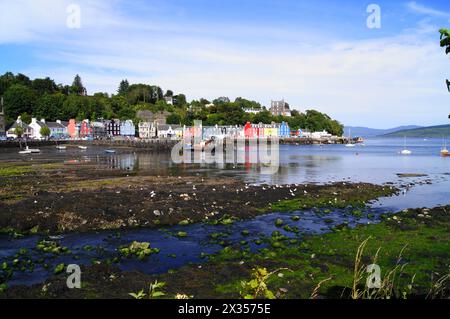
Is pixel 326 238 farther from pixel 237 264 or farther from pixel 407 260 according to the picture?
pixel 237 264

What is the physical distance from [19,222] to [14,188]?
15.8m

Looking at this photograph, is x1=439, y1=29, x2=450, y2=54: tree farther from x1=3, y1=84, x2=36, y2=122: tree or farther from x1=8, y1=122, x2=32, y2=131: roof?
x1=3, y1=84, x2=36, y2=122: tree

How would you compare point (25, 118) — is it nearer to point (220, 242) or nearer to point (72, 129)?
point (72, 129)

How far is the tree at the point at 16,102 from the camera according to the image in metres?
191

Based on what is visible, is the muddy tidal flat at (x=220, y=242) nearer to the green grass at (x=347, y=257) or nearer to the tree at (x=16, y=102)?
the green grass at (x=347, y=257)

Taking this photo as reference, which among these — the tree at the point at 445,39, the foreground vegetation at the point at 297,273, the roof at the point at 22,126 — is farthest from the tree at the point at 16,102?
the tree at the point at 445,39

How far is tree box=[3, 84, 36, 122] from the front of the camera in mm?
191000

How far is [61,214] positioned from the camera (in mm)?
24359

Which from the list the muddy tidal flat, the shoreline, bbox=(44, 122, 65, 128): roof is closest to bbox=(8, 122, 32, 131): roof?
bbox=(44, 122, 65, 128): roof

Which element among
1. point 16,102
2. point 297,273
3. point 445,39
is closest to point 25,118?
point 16,102

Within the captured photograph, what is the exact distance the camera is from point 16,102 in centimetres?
19125

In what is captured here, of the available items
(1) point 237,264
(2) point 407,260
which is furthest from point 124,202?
(2) point 407,260

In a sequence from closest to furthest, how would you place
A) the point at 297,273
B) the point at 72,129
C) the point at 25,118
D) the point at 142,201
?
the point at 297,273 < the point at 142,201 < the point at 25,118 < the point at 72,129
